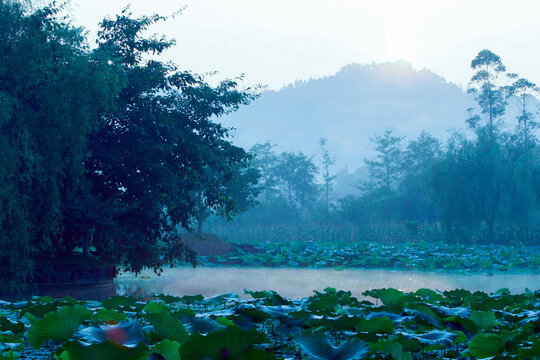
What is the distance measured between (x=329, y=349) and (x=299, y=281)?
11069 mm

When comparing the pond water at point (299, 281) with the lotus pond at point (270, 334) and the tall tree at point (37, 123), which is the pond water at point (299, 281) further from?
the lotus pond at point (270, 334)

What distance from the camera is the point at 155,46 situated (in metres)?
12.9

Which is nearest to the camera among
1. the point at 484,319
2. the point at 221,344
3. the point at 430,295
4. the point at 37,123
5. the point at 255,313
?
the point at 221,344

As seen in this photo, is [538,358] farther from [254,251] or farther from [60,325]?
[254,251]

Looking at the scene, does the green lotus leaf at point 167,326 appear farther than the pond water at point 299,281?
No

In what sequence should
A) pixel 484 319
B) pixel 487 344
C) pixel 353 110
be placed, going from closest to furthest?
pixel 487 344 < pixel 484 319 < pixel 353 110

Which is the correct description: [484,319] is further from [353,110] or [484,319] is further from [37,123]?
[353,110]

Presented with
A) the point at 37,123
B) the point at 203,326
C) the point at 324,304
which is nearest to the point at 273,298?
the point at 324,304

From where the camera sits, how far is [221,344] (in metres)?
1.88

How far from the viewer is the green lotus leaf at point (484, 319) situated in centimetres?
308

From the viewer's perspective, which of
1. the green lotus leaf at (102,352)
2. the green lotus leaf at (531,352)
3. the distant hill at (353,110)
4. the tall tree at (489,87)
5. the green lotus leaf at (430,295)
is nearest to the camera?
the green lotus leaf at (102,352)

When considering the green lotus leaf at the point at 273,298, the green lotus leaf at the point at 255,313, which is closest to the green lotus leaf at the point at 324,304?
the green lotus leaf at the point at 273,298

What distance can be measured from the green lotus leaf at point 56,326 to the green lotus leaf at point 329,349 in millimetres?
1016

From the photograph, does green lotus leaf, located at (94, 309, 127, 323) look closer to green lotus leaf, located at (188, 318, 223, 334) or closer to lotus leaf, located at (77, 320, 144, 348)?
green lotus leaf, located at (188, 318, 223, 334)
